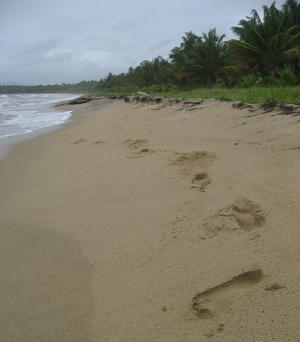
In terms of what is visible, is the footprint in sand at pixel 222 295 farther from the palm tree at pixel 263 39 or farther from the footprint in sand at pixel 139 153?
the palm tree at pixel 263 39

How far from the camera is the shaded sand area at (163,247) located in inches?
67.9

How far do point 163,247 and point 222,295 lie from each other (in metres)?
0.68

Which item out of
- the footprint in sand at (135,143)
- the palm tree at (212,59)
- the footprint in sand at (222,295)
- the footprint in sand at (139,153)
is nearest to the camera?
the footprint in sand at (222,295)

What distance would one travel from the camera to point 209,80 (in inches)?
910

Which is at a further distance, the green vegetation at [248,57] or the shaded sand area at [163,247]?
the green vegetation at [248,57]

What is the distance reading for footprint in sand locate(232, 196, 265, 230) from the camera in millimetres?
2406

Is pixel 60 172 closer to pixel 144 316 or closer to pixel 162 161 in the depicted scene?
pixel 162 161

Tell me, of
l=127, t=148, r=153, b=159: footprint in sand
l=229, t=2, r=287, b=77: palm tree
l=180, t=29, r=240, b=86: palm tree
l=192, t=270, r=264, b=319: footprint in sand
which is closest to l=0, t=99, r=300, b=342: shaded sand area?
l=192, t=270, r=264, b=319: footprint in sand

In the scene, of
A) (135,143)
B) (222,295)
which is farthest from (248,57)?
(222,295)

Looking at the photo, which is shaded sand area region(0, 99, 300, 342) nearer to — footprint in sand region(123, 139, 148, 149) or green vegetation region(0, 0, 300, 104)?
footprint in sand region(123, 139, 148, 149)

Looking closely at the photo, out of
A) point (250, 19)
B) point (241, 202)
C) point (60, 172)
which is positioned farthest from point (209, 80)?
point (241, 202)

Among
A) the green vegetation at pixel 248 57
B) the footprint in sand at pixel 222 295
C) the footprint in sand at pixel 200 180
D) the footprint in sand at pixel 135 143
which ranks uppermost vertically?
the green vegetation at pixel 248 57

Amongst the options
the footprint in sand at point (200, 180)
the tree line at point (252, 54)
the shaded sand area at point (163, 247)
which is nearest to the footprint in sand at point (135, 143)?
the shaded sand area at point (163, 247)

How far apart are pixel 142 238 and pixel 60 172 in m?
2.84
